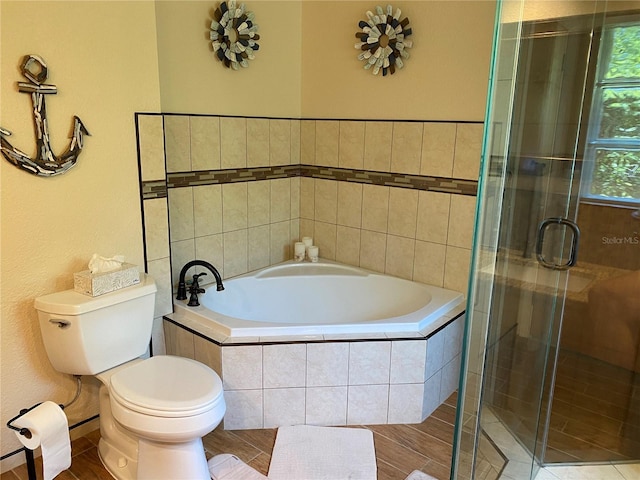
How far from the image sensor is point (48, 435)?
6.01 ft

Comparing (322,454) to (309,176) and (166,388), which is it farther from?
(309,176)

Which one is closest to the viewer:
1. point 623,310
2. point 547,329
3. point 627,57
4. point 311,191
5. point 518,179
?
point 518,179

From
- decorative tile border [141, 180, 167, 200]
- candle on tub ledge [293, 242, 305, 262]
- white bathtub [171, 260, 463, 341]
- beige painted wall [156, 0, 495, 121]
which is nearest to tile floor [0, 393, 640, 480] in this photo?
white bathtub [171, 260, 463, 341]

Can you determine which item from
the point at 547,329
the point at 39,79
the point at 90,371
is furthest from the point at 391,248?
the point at 39,79

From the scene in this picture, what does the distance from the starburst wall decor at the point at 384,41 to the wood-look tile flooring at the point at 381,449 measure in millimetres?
2013

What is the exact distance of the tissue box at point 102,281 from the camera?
2.02 m

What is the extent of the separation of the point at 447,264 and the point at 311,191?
43.2 inches

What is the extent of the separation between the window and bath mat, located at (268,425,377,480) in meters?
1.82

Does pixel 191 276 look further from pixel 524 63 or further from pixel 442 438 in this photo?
pixel 524 63

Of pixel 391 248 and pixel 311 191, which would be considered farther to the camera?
pixel 311 191

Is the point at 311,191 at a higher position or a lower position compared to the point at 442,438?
higher

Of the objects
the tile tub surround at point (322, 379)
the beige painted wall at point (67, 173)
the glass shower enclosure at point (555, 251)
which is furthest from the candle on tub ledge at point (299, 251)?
the glass shower enclosure at point (555, 251)

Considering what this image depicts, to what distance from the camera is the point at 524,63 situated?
1.76 m

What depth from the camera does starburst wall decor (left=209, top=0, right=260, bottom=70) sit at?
2764 mm
